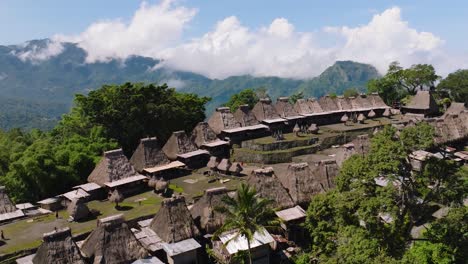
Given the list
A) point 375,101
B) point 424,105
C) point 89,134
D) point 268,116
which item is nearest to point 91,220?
point 89,134

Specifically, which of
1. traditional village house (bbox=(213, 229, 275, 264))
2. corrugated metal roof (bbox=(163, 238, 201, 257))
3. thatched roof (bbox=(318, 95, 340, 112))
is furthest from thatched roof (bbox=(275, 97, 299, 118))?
corrugated metal roof (bbox=(163, 238, 201, 257))

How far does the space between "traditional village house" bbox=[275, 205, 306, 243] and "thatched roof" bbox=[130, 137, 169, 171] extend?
43.8 ft

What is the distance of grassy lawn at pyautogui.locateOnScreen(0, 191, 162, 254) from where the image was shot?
21.4m

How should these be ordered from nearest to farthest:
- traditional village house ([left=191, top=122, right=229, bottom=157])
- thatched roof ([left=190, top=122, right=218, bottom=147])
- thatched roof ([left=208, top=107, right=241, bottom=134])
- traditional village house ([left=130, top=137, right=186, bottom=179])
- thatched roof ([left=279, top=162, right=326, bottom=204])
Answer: thatched roof ([left=279, top=162, right=326, bottom=204])
traditional village house ([left=130, top=137, right=186, bottom=179])
traditional village house ([left=191, top=122, right=229, bottom=157])
thatched roof ([left=190, top=122, right=218, bottom=147])
thatched roof ([left=208, top=107, right=241, bottom=134])

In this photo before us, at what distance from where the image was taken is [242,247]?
21172mm

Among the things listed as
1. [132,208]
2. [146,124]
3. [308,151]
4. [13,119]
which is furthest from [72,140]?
[13,119]

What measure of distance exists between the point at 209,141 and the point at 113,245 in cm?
1928

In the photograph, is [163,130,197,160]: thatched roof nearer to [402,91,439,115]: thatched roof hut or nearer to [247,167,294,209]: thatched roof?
[247,167,294,209]: thatched roof

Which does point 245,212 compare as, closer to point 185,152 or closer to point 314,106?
point 185,152

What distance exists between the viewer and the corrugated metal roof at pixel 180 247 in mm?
20311

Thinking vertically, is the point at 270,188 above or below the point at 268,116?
below

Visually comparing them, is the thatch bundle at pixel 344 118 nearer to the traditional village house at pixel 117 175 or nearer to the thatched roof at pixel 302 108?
the thatched roof at pixel 302 108

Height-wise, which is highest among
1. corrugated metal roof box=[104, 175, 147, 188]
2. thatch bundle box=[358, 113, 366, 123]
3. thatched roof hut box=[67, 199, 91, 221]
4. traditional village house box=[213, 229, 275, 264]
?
thatch bundle box=[358, 113, 366, 123]

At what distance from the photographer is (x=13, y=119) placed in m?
191
